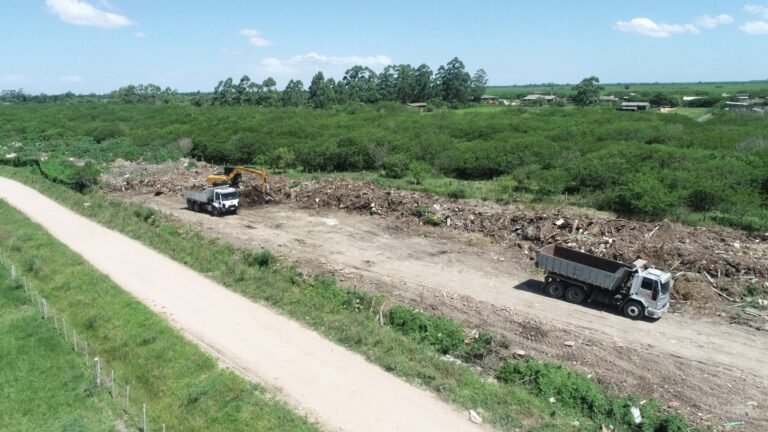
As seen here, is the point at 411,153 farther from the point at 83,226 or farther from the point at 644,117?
the point at 644,117

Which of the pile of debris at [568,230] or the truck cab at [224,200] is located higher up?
the truck cab at [224,200]

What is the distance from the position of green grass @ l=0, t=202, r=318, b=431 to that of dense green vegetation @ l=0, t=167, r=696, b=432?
10.7 feet

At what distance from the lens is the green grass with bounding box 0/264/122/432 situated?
11.7 m

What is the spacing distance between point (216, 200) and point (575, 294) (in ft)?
70.7

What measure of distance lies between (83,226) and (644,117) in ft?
194

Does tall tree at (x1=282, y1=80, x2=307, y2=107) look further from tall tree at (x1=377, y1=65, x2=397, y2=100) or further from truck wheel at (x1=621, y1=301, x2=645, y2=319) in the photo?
truck wheel at (x1=621, y1=301, x2=645, y2=319)

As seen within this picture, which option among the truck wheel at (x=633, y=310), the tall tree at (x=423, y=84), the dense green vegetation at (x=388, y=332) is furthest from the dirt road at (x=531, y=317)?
the tall tree at (x=423, y=84)

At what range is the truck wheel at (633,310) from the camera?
1755 centimetres

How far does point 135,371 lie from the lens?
1379 centimetres

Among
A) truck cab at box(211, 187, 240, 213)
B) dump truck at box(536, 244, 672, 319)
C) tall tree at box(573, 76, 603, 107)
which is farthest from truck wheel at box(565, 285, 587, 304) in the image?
tall tree at box(573, 76, 603, 107)

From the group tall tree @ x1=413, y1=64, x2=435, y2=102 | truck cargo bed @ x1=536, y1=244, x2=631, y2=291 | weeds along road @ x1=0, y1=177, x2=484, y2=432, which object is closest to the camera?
weeds along road @ x1=0, y1=177, x2=484, y2=432

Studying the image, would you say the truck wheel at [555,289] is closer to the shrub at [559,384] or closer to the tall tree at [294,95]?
the shrub at [559,384]

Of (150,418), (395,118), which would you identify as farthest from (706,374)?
(395,118)

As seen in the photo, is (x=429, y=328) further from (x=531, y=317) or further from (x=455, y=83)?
(x=455, y=83)
